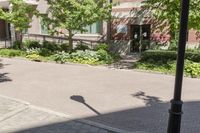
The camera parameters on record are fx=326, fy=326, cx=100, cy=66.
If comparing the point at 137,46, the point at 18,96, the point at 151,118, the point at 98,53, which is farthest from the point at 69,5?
the point at 151,118

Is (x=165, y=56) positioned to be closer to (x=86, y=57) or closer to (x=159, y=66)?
(x=159, y=66)

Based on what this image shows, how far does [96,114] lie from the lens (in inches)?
392

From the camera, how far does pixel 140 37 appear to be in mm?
24719

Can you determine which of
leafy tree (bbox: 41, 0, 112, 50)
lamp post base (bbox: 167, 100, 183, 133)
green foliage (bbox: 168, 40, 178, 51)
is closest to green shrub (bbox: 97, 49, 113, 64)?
leafy tree (bbox: 41, 0, 112, 50)

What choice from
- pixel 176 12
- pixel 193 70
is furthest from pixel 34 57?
pixel 193 70

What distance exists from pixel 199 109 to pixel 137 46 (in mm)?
14931

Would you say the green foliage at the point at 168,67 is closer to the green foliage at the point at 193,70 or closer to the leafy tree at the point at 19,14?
the green foliage at the point at 193,70

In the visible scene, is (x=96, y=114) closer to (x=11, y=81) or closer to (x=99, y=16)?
(x=11, y=81)

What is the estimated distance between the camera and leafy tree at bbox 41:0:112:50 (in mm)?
20594

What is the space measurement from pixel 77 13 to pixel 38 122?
1257 cm

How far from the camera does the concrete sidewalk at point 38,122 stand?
8359 millimetres

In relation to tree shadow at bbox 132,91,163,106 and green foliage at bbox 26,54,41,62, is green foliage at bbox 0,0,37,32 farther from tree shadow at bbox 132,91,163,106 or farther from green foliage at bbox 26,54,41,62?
tree shadow at bbox 132,91,163,106

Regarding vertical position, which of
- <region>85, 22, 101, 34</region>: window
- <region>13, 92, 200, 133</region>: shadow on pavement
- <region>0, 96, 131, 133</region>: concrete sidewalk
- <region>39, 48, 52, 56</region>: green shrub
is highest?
<region>85, 22, 101, 34</region>: window

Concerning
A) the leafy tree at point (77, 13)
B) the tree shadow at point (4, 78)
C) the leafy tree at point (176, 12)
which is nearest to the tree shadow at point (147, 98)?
the leafy tree at point (176, 12)
